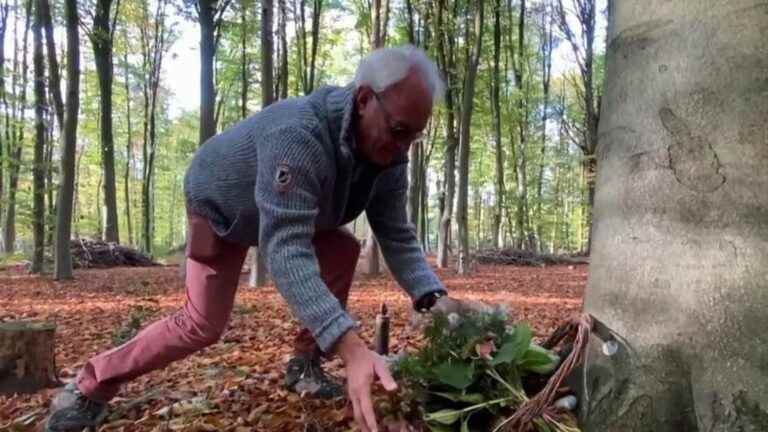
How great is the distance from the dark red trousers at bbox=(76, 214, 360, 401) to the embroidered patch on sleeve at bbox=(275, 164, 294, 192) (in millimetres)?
698

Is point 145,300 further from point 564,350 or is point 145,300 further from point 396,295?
point 564,350

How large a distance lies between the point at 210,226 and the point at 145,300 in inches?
228

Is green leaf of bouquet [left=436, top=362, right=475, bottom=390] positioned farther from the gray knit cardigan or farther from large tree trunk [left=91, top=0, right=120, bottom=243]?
large tree trunk [left=91, top=0, right=120, bottom=243]

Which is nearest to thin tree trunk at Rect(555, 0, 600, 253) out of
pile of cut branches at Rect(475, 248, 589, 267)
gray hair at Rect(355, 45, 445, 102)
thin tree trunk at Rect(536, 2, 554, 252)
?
pile of cut branches at Rect(475, 248, 589, 267)

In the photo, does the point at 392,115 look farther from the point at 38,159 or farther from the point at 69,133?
the point at 38,159

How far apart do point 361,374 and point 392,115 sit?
741 mm

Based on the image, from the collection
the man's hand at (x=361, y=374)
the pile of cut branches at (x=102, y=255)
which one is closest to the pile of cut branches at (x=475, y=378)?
the man's hand at (x=361, y=374)

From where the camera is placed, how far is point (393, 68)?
1706 millimetres

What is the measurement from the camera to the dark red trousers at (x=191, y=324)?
2275 mm

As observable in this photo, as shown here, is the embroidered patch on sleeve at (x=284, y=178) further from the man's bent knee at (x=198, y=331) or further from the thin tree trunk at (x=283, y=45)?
the thin tree trunk at (x=283, y=45)

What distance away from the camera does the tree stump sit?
11.2 ft

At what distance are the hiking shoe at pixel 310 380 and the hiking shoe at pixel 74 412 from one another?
2.56ft

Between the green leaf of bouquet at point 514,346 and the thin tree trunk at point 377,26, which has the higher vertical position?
the thin tree trunk at point 377,26

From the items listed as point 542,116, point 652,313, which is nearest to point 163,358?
point 652,313
